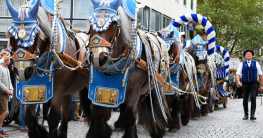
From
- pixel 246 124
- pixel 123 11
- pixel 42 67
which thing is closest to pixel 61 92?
pixel 42 67

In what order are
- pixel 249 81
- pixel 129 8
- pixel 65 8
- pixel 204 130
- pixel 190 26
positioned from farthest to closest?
pixel 65 8 < pixel 190 26 < pixel 249 81 < pixel 204 130 < pixel 129 8

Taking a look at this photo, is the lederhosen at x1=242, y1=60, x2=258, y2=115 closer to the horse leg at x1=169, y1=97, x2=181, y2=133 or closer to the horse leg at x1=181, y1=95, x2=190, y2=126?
the horse leg at x1=181, y1=95, x2=190, y2=126

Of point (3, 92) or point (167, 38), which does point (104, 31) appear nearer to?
point (167, 38)

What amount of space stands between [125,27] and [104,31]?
1.32 feet

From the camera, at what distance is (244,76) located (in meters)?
10.5

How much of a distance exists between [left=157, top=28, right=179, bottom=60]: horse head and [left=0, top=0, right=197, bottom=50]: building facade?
1252 mm

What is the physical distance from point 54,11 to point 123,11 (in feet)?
3.28

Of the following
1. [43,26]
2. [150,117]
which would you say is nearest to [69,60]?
[43,26]

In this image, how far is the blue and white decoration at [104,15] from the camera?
4.14 metres

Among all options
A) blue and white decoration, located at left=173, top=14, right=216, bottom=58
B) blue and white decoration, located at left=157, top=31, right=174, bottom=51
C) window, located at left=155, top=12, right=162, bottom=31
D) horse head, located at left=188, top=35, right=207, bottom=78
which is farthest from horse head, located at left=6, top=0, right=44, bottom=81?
window, located at left=155, top=12, right=162, bottom=31

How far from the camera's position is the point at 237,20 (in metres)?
30.0

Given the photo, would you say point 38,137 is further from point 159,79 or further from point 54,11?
point 159,79

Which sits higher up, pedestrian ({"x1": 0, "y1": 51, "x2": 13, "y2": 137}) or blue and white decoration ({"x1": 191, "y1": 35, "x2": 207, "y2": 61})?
blue and white decoration ({"x1": 191, "y1": 35, "x2": 207, "y2": 61})

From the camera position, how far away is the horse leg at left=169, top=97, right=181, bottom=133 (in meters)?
7.70
